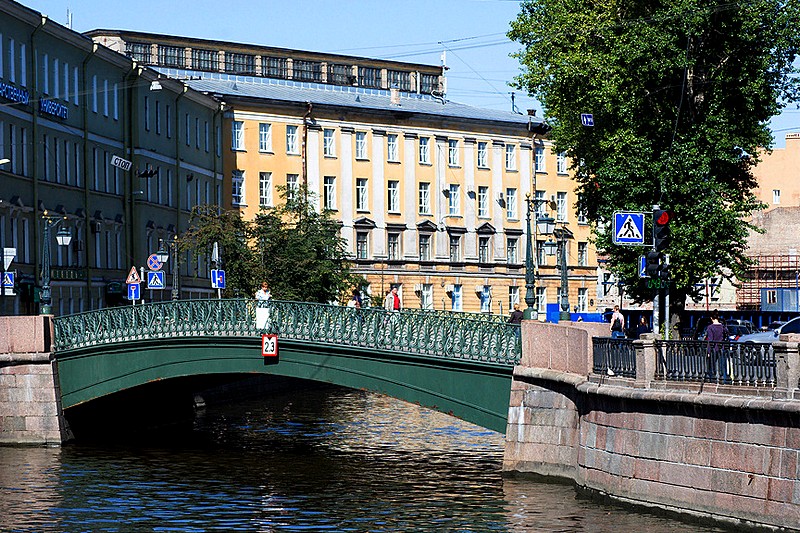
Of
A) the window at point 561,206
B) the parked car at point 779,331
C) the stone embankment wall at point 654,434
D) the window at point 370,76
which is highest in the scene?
the window at point 370,76

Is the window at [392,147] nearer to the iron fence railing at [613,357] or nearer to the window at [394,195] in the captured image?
the window at [394,195]

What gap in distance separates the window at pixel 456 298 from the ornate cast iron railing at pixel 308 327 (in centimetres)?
5170

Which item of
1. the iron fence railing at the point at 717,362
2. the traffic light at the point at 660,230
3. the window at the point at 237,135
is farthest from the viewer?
the window at the point at 237,135

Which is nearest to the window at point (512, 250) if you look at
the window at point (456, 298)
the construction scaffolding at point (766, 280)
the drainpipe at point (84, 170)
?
the window at point (456, 298)

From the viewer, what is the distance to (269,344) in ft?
125

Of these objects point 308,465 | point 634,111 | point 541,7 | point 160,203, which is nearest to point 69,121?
point 160,203

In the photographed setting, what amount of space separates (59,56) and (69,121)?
2.36m

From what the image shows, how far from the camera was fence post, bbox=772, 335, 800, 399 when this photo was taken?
23.6m

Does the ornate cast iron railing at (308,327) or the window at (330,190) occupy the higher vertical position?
the window at (330,190)

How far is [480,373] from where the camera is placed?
34.6 metres

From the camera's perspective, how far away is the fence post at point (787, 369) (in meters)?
23.6

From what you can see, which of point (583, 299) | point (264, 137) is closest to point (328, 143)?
point (264, 137)

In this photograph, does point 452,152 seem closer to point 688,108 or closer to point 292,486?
point 688,108

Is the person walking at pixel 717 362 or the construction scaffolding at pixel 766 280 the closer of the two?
the person walking at pixel 717 362
